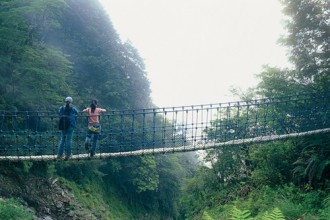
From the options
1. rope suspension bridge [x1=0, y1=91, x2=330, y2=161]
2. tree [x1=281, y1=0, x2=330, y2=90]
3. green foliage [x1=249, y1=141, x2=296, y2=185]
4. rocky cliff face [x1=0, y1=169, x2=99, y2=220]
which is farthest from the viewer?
rocky cliff face [x1=0, y1=169, x2=99, y2=220]

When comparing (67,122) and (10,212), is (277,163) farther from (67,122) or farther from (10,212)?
(10,212)

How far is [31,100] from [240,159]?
8.47 meters

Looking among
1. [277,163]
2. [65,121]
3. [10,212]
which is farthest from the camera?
[277,163]

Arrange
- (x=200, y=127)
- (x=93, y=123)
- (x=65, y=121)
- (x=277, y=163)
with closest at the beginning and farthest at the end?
(x=65, y=121), (x=93, y=123), (x=200, y=127), (x=277, y=163)

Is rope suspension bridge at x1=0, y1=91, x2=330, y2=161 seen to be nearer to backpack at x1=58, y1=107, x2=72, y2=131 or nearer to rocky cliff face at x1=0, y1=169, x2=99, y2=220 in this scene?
backpack at x1=58, y1=107, x2=72, y2=131

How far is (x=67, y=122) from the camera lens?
5.93 meters

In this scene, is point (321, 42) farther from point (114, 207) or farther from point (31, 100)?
point (114, 207)

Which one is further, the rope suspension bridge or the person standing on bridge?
the rope suspension bridge

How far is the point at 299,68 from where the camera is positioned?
31.0 ft

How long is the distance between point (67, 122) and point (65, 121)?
0.13 feet

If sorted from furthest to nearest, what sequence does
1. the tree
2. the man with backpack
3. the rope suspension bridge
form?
the tree, the rope suspension bridge, the man with backpack

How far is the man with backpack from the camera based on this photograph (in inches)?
229

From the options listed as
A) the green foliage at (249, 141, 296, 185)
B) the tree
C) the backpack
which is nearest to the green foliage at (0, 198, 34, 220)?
the backpack

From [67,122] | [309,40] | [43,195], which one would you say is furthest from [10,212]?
[309,40]
